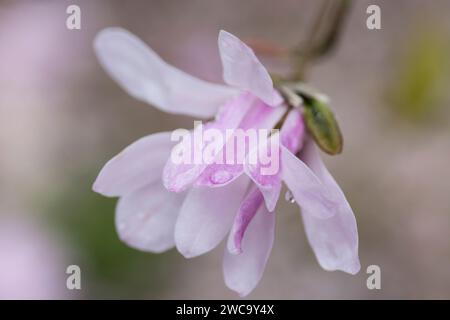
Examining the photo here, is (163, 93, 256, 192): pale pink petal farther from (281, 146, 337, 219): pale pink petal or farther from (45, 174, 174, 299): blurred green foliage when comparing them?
(45, 174, 174, 299): blurred green foliage

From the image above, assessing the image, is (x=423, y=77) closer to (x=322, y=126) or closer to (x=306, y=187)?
(x=322, y=126)

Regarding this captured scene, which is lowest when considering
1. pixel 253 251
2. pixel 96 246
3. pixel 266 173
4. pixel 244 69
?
pixel 96 246

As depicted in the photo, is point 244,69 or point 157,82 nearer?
point 244,69

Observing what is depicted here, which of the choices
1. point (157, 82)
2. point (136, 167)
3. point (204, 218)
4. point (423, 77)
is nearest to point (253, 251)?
point (204, 218)

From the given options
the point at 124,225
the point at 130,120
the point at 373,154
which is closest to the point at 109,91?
the point at 130,120

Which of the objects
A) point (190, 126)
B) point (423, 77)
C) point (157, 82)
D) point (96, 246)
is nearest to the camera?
point (157, 82)

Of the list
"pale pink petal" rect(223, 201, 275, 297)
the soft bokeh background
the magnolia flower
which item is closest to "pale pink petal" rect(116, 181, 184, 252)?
the magnolia flower
